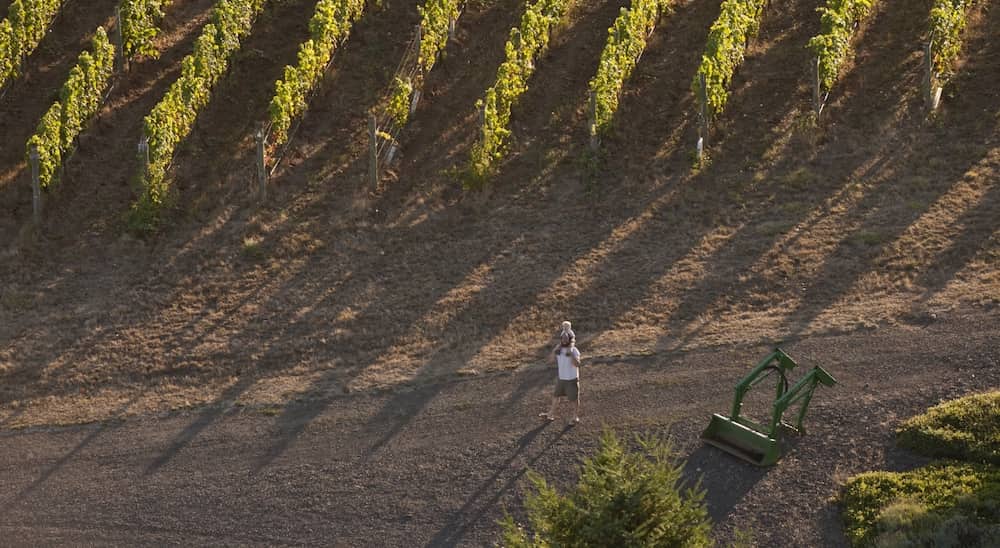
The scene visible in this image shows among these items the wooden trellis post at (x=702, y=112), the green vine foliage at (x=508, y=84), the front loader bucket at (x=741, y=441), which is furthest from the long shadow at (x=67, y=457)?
the wooden trellis post at (x=702, y=112)

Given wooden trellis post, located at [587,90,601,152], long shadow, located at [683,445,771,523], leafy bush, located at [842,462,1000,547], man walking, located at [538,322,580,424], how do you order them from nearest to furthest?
leafy bush, located at [842,462,1000,547]
long shadow, located at [683,445,771,523]
man walking, located at [538,322,580,424]
wooden trellis post, located at [587,90,601,152]

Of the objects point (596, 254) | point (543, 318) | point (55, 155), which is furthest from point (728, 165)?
point (55, 155)

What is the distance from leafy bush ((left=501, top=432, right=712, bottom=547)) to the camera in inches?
395

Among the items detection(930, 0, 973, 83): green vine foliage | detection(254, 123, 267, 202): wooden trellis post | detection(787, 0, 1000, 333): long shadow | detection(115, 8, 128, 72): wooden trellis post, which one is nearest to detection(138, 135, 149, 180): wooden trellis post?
detection(254, 123, 267, 202): wooden trellis post

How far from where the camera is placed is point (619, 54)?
22797mm

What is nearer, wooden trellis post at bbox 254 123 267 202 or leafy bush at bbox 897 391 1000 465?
leafy bush at bbox 897 391 1000 465

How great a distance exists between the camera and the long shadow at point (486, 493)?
545 inches

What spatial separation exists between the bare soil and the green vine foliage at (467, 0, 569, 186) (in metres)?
0.40

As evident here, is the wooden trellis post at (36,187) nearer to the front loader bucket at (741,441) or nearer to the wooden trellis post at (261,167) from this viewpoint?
the wooden trellis post at (261,167)

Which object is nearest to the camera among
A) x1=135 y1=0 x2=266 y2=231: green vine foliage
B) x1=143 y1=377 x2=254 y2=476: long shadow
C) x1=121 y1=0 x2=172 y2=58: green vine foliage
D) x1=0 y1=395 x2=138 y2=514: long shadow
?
x1=0 y1=395 x2=138 y2=514: long shadow

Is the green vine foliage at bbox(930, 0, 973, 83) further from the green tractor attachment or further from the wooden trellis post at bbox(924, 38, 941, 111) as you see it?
the green tractor attachment

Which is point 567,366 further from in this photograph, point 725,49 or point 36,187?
point 36,187

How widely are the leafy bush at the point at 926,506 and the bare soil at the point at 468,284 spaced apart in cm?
36

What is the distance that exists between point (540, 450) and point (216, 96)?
38.8 feet
